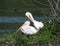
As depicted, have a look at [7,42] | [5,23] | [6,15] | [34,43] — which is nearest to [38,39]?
[34,43]

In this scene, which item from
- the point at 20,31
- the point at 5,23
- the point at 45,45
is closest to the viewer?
the point at 45,45

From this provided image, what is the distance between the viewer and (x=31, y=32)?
7.37m

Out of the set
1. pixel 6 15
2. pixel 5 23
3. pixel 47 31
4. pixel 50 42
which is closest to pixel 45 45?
pixel 50 42

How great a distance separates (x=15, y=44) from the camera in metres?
7.22

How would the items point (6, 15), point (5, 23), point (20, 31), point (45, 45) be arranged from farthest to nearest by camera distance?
point (6, 15) → point (5, 23) → point (20, 31) → point (45, 45)

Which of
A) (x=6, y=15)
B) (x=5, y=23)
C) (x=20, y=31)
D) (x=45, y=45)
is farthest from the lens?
(x=6, y=15)

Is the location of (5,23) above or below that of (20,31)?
below

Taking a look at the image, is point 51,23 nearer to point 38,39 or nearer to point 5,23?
point 38,39

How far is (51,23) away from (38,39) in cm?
87

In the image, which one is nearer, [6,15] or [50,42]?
[50,42]

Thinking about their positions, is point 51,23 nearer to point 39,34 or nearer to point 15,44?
point 39,34

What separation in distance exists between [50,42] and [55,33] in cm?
53

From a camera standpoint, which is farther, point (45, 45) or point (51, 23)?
point (51, 23)

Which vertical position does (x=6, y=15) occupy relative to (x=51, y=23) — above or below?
below
